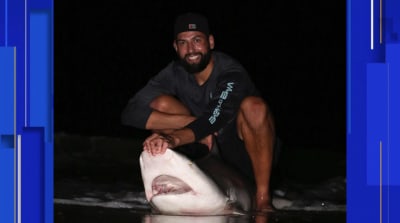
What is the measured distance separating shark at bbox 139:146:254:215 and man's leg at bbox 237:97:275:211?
8cm

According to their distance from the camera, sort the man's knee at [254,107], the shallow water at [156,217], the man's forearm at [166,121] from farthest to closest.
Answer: the man's forearm at [166,121], the man's knee at [254,107], the shallow water at [156,217]

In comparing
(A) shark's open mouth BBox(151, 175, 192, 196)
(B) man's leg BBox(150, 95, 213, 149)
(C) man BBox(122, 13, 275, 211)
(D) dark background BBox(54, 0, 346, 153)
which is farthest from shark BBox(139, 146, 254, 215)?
(D) dark background BBox(54, 0, 346, 153)

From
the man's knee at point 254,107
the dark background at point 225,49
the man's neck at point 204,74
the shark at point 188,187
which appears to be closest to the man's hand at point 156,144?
the shark at point 188,187

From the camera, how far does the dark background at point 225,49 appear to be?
24.4 feet

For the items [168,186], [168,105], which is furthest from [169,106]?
[168,186]

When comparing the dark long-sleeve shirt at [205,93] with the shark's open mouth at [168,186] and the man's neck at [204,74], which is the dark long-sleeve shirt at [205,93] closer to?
the man's neck at [204,74]

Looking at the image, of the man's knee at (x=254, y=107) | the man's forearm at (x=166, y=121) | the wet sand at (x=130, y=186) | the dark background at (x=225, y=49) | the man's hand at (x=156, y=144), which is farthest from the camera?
the dark background at (x=225, y=49)

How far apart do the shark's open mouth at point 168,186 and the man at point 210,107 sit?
0.17 metres

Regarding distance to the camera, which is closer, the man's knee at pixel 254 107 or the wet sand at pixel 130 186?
the wet sand at pixel 130 186

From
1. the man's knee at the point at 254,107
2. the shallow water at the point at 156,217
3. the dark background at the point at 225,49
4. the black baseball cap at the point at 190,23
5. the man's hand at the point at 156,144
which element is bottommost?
the shallow water at the point at 156,217

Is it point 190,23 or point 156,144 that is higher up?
point 190,23

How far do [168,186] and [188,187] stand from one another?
0.19ft

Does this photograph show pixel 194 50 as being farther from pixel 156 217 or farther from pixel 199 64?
pixel 156 217

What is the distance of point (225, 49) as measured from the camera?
746cm
